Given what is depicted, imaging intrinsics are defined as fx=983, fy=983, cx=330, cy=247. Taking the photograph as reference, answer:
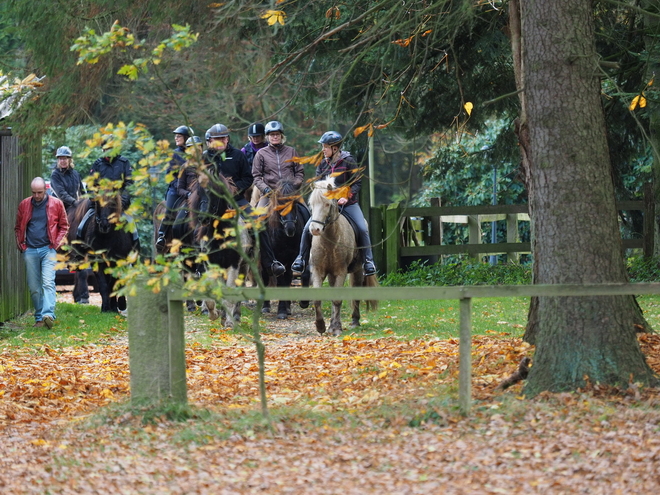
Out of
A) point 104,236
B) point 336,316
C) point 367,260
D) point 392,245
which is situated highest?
point 104,236

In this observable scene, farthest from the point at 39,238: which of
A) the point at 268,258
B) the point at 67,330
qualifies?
the point at 268,258

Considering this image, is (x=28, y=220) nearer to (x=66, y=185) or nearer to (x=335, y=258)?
(x=66, y=185)

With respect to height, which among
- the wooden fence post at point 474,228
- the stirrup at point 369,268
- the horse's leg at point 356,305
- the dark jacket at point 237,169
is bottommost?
the horse's leg at point 356,305

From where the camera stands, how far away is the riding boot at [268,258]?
14438mm

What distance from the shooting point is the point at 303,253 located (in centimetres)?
1335

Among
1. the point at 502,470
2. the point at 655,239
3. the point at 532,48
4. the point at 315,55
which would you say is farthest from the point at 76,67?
the point at 655,239

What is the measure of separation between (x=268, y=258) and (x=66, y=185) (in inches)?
201

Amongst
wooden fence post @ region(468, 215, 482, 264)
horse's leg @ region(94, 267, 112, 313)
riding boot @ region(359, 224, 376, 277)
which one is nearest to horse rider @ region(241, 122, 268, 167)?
horse's leg @ region(94, 267, 112, 313)

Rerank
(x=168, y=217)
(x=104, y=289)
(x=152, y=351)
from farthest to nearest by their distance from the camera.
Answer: (x=104, y=289) → (x=168, y=217) → (x=152, y=351)

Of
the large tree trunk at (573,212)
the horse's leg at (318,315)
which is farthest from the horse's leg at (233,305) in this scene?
the large tree trunk at (573,212)

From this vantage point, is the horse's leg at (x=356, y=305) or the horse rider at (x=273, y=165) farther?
the horse rider at (x=273, y=165)

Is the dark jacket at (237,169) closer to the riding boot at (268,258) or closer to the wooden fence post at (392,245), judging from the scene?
the riding boot at (268,258)

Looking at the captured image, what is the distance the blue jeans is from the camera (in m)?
14.2

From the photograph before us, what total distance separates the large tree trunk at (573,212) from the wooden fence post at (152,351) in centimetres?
267
